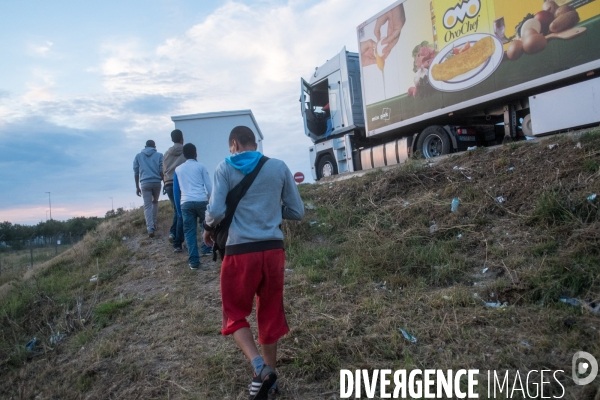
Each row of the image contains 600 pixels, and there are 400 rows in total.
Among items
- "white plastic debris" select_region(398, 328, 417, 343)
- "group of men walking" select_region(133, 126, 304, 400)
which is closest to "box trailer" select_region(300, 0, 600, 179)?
"white plastic debris" select_region(398, 328, 417, 343)

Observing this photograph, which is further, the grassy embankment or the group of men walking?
the grassy embankment

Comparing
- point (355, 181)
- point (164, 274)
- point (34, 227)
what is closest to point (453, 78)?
point (355, 181)

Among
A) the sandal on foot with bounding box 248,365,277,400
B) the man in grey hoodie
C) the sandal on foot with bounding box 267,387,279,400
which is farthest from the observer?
the man in grey hoodie

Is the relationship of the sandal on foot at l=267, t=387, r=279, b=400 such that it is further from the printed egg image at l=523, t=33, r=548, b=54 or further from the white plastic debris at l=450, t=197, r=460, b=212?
the printed egg image at l=523, t=33, r=548, b=54

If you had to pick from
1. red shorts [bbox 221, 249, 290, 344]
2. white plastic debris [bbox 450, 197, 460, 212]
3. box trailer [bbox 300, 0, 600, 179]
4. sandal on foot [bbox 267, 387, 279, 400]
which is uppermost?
box trailer [bbox 300, 0, 600, 179]

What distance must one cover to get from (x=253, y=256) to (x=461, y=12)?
277 inches

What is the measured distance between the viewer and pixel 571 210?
465cm

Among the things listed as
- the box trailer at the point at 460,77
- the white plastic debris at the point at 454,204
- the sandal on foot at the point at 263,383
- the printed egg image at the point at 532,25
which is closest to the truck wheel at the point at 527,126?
the box trailer at the point at 460,77

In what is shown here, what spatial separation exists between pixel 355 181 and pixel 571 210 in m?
3.73

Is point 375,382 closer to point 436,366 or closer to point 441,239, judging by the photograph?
point 436,366

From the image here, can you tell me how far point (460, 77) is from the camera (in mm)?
8258

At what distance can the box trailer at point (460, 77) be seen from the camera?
21.8ft

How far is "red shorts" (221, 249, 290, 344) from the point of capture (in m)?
2.79

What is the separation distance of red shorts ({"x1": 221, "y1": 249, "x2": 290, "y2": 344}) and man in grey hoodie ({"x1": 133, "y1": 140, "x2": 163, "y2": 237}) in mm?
5001
